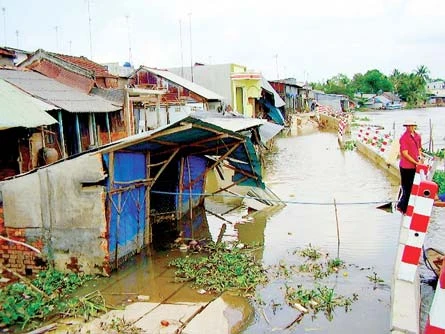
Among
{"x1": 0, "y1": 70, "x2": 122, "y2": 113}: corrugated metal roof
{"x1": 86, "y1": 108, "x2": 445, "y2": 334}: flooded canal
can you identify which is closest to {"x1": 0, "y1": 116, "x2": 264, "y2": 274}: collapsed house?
{"x1": 86, "y1": 108, "x2": 445, "y2": 334}: flooded canal

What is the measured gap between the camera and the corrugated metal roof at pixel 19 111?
10.5 m

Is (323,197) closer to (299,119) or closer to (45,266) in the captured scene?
(45,266)

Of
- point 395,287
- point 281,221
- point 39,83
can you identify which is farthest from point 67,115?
point 395,287

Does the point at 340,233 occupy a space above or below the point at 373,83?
below

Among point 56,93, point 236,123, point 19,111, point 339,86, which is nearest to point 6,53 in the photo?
point 56,93

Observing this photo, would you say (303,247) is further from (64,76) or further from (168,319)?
(64,76)

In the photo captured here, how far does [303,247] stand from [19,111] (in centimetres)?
729

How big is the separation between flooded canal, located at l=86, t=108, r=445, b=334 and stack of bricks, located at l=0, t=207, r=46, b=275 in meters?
1.35

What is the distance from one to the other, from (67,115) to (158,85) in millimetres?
10709

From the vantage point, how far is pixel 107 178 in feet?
25.9

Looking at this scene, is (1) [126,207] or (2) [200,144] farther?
(2) [200,144]

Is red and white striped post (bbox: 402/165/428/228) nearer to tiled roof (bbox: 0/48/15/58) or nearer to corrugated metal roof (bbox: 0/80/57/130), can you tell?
corrugated metal roof (bbox: 0/80/57/130)

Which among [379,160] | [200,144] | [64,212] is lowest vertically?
[379,160]

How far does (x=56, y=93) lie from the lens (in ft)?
52.0
